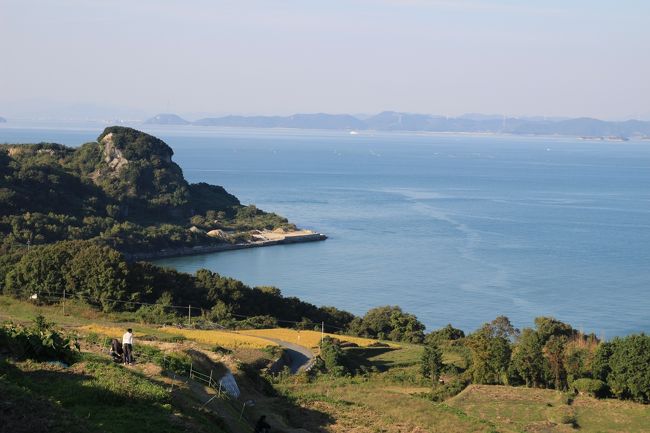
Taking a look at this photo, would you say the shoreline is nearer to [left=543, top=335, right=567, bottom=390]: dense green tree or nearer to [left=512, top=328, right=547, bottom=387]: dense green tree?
[left=512, top=328, right=547, bottom=387]: dense green tree

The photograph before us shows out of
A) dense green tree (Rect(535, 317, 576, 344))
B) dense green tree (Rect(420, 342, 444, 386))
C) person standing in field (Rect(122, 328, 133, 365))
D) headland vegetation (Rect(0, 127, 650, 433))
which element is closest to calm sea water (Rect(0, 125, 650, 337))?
dense green tree (Rect(535, 317, 576, 344))

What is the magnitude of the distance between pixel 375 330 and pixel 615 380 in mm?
11708

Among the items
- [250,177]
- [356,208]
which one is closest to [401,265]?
[356,208]

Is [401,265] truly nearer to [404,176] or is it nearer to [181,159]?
[404,176]

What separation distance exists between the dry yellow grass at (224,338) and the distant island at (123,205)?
2914 cm

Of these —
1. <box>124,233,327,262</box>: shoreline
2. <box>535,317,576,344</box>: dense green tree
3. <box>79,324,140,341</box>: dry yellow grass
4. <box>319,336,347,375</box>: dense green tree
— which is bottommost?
<box>124,233,327,262</box>: shoreline

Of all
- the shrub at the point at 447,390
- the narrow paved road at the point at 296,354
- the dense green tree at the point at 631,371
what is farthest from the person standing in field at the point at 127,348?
the dense green tree at the point at 631,371

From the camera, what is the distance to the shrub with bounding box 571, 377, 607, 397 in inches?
683

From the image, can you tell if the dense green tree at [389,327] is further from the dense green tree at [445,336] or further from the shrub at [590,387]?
the shrub at [590,387]

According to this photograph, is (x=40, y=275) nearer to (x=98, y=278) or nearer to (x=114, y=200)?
(x=98, y=278)

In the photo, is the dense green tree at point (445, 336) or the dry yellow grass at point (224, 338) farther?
the dense green tree at point (445, 336)

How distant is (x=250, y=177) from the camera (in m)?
103

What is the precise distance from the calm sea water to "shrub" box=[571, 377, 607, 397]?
14.6 metres

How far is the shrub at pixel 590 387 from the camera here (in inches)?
683
